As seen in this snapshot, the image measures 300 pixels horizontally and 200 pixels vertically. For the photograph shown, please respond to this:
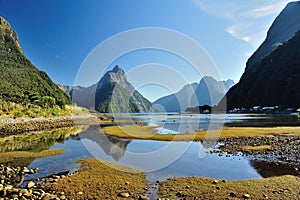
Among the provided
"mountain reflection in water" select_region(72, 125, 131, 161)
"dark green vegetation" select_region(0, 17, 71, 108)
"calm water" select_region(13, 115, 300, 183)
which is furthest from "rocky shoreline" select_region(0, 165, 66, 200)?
"dark green vegetation" select_region(0, 17, 71, 108)

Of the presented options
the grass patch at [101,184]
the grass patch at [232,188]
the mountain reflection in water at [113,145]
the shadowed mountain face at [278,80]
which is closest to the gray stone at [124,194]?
the grass patch at [101,184]

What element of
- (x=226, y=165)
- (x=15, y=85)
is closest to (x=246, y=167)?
(x=226, y=165)

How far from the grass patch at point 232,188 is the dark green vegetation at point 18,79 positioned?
8605 centimetres

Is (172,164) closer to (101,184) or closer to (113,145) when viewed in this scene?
(101,184)

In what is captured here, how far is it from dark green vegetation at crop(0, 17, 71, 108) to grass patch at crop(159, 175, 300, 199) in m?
86.0

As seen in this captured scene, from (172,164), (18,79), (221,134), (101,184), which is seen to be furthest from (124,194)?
(18,79)

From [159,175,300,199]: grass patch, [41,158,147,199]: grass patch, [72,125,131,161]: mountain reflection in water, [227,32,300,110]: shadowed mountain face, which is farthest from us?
[227,32,300,110]: shadowed mountain face

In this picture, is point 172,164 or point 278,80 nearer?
point 172,164

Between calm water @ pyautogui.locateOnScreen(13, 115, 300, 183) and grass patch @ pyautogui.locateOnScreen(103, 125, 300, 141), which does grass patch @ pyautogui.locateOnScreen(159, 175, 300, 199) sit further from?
grass patch @ pyautogui.locateOnScreen(103, 125, 300, 141)

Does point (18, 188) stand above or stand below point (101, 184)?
above

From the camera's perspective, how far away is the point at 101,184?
1214cm

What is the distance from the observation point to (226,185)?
11555 mm

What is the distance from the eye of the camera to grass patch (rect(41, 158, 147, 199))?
10.7 meters

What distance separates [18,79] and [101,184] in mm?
128057
